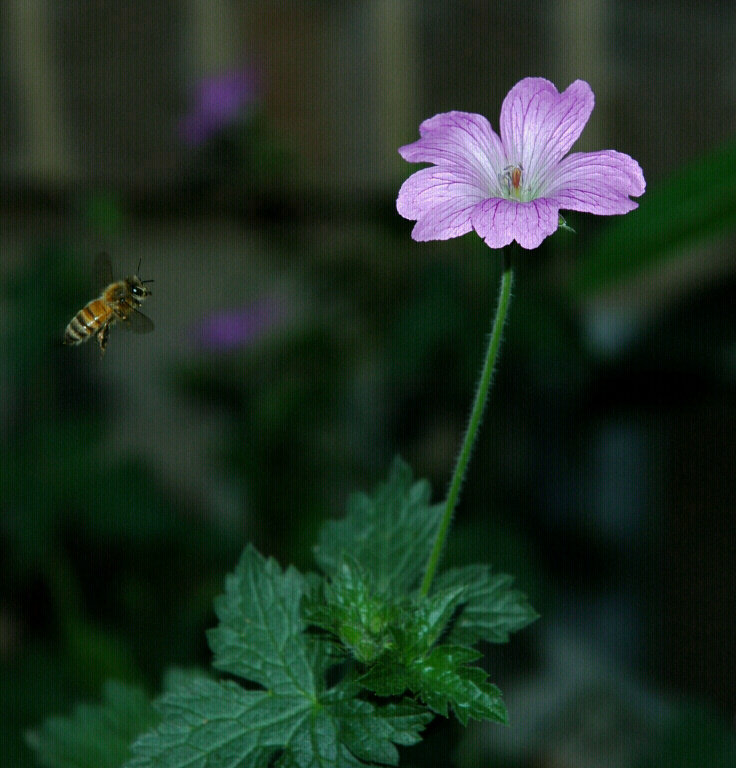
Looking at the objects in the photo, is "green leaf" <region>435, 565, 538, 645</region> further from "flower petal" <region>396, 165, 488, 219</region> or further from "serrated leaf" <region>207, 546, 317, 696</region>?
"flower petal" <region>396, 165, 488, 219</region>

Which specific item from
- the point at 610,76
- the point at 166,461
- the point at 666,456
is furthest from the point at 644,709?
the point at 610,76

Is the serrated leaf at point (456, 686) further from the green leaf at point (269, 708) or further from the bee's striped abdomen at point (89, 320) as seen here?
the bee's striped abdomen at point (89, 320)

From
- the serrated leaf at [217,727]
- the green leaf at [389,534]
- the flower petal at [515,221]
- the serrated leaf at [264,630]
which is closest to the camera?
the flower petal at [515,221]

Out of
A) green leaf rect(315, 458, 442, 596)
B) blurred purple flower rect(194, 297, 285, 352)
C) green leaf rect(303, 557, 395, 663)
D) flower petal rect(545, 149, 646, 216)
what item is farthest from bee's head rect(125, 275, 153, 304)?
blurred purple flower rect(194, 297, 285, 352)

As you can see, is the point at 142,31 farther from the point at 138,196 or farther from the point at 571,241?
the point at 571,241

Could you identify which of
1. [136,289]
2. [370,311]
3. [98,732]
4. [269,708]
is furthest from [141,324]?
[370,311]

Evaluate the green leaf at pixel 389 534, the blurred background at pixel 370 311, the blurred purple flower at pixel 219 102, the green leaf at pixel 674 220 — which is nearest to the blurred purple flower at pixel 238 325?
the blurred background at pixel 370 311
